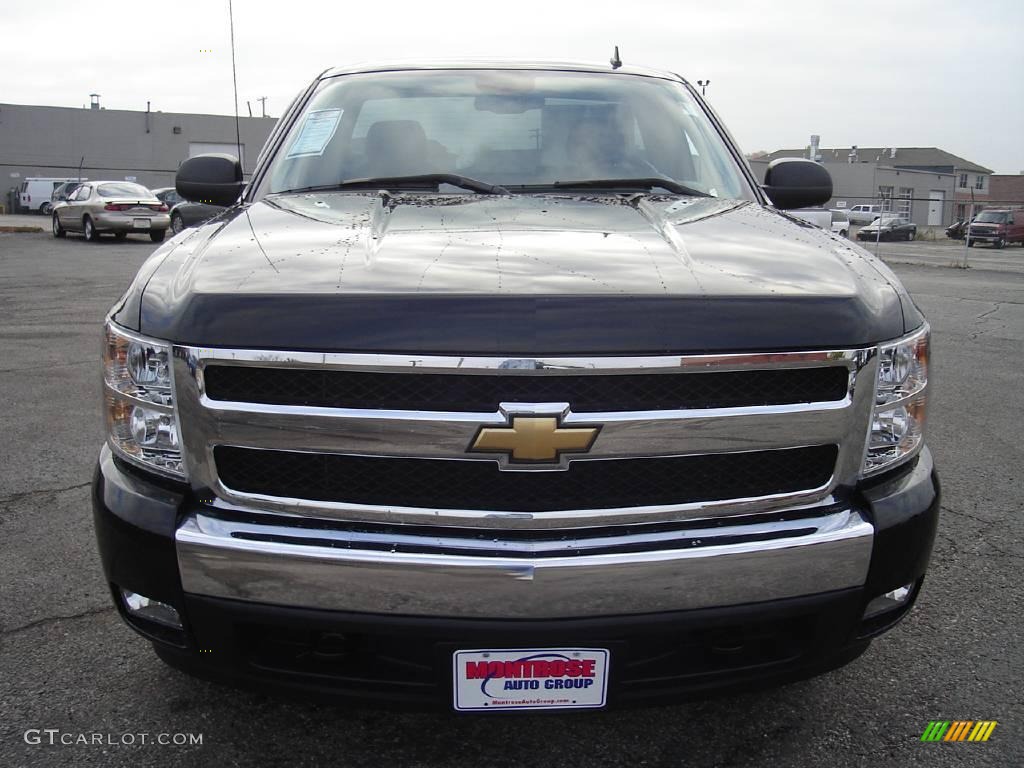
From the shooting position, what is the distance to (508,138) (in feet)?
10.7

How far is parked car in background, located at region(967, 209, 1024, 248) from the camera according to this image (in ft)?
123

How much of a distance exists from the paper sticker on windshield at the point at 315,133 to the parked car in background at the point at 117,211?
21.7m

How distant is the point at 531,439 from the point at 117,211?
78.7ft

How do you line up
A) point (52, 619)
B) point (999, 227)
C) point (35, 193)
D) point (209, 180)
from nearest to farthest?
point (52, 619) < point (209, 180) < point (999, 227) < point (35, 193)

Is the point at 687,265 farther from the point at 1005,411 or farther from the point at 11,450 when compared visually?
the point at 1005,411

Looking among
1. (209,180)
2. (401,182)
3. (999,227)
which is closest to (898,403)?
(401,182)

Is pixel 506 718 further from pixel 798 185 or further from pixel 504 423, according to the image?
pixel 798 185

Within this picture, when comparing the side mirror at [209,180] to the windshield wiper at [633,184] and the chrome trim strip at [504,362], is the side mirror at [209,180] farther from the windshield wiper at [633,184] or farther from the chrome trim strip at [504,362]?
the chrome trim strip at [504,362]

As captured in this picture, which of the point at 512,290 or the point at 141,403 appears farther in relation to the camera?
the point at 141,403

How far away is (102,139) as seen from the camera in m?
53.0

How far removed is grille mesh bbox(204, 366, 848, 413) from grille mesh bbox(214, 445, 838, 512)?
0.12 metres

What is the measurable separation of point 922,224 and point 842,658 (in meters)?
75.0

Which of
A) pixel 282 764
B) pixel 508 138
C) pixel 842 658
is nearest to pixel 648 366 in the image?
pixel 842 658

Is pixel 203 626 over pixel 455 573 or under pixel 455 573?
under
